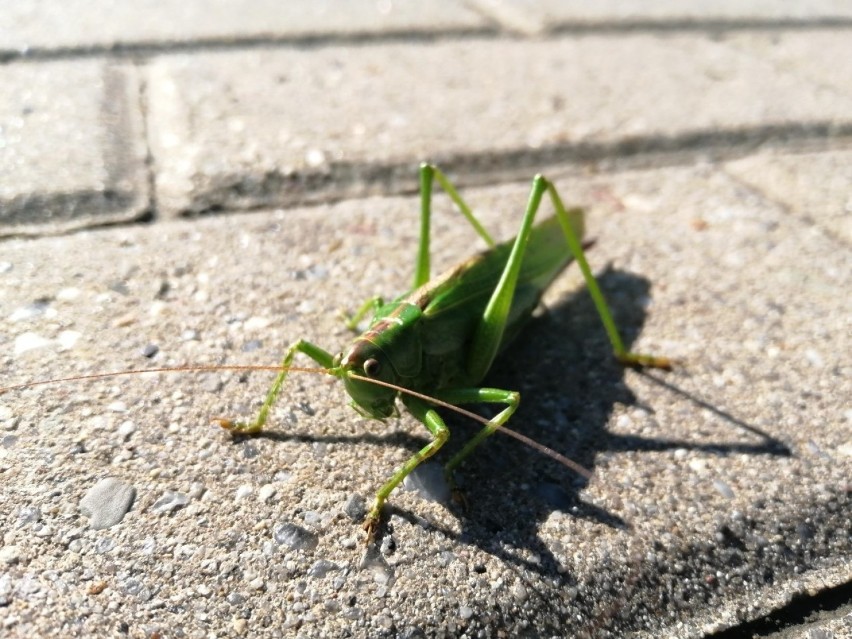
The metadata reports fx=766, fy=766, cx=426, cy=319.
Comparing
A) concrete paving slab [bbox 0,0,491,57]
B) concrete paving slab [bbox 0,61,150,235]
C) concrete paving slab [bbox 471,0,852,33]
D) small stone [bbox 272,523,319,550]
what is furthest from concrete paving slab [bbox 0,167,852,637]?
concrete paving slab [bbox 471,0,852,33]

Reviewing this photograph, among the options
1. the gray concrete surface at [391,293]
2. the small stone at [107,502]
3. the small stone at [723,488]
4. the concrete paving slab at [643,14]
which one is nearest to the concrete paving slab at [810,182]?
the gray concrete surface at [391,293]

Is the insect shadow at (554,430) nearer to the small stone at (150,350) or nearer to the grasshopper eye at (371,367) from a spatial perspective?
the grasshopper eye at (371,367)

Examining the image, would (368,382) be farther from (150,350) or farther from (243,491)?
(150,350)

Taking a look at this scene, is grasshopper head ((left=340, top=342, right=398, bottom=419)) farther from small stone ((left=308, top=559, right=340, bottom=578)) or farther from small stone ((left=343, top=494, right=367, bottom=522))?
small stone ((left=308, top=559, right=340, bottom=578))

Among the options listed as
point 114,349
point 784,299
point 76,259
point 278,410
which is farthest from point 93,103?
point 784,299

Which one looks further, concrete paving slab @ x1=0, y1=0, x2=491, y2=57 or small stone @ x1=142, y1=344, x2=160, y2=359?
concrete paving slab @ x1=0, y1=0, x2=491, y2=57

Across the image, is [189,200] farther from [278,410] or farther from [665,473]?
[665,473]
